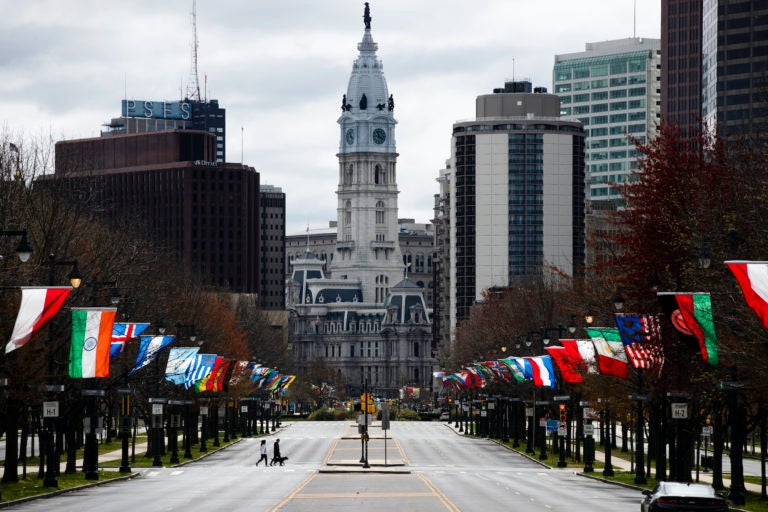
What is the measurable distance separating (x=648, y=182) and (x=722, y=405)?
9.77 meters

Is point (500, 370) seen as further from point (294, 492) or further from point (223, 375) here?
point (294, 492)

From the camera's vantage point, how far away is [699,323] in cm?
5053

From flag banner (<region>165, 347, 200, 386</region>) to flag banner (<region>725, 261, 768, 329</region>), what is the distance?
1769 inches

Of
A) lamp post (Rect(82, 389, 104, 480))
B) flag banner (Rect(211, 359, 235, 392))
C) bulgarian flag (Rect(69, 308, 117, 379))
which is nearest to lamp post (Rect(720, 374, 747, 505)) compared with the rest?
bulgarian flag (Rect(69, 308, 117, 379))

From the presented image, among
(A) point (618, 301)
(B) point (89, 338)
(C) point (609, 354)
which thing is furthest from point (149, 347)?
A: (A) point (618, 301)

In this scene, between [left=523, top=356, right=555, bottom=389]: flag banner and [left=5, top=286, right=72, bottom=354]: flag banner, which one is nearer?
[left=5, top=286, right=72, bottom=354]: flag banner

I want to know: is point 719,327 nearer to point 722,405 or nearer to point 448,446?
point 722,405

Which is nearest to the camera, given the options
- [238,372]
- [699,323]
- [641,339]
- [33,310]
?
[33,310]

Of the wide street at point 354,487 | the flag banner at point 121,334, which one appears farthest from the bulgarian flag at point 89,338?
the wide street at point 354,487

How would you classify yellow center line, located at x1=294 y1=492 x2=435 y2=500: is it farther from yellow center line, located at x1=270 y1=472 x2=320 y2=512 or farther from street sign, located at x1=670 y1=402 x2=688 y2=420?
street sign, located at x1=670 y1=402 x2=688 y2=420

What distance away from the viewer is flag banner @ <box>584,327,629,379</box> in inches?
2677

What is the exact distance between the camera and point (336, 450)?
117 metres

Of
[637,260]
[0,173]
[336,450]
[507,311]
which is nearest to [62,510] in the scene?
[0,173]

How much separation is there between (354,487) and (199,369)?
21.3 m
